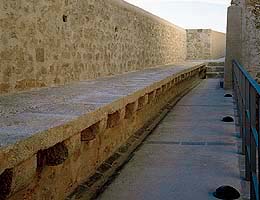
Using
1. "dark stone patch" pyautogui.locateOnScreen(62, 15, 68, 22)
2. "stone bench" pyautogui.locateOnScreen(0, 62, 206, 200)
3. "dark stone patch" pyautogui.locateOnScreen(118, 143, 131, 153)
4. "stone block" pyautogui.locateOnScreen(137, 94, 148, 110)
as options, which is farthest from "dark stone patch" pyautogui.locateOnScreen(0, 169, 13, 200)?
"dark stone patch" pyautogui.locateOnScreen(62, 15, 68, 22)

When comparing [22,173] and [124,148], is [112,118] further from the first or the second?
[22,173]

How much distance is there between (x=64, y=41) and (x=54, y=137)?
267cm

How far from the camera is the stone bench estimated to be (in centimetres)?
180

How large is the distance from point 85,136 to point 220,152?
6.37 feet

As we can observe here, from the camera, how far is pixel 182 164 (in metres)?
4.03

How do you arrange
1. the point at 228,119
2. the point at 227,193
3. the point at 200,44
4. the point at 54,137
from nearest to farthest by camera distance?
the point at 54,137
the point at 227,193
the point at 228,119
the point at 200,44

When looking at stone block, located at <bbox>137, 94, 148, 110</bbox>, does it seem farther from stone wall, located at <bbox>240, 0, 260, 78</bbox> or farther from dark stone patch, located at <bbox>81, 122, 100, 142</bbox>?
stone wall, located at <bbox>240, 0, 260, 78</bbox>

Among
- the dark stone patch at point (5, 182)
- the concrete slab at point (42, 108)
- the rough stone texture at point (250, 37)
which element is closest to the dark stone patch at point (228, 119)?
the concrete slab at point (42, 108)

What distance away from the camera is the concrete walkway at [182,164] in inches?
128

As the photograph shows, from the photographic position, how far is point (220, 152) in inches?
174

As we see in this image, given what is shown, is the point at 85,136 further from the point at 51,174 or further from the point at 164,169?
the point at 164,169

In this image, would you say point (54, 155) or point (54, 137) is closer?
point (54, 137)

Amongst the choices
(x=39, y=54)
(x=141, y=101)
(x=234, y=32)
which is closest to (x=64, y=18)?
(x=39, y=54)

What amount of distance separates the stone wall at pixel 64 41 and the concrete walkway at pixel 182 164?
120 centimetres
